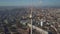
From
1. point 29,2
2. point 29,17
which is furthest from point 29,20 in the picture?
point 29,2

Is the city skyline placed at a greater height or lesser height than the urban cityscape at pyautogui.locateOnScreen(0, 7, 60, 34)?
greater

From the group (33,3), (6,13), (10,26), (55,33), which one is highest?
(33,3)

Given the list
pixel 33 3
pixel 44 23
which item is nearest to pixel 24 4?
pixel 33 3

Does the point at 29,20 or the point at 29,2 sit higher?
the point at 29,2

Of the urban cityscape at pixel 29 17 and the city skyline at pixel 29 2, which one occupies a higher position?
the city skyline at pixel 29 2

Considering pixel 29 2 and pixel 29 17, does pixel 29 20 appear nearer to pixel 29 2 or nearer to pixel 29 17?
pixel 29 17

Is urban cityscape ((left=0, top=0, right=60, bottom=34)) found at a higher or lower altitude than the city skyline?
lower

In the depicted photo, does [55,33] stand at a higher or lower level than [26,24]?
lower

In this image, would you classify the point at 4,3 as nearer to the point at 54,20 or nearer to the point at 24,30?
the point at 24,30

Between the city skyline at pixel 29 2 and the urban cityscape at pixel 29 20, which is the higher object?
the city skyline at pixel 29 2

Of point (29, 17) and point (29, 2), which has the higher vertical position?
point (29, 2)

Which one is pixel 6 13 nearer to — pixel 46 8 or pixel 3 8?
pixel 3 8
